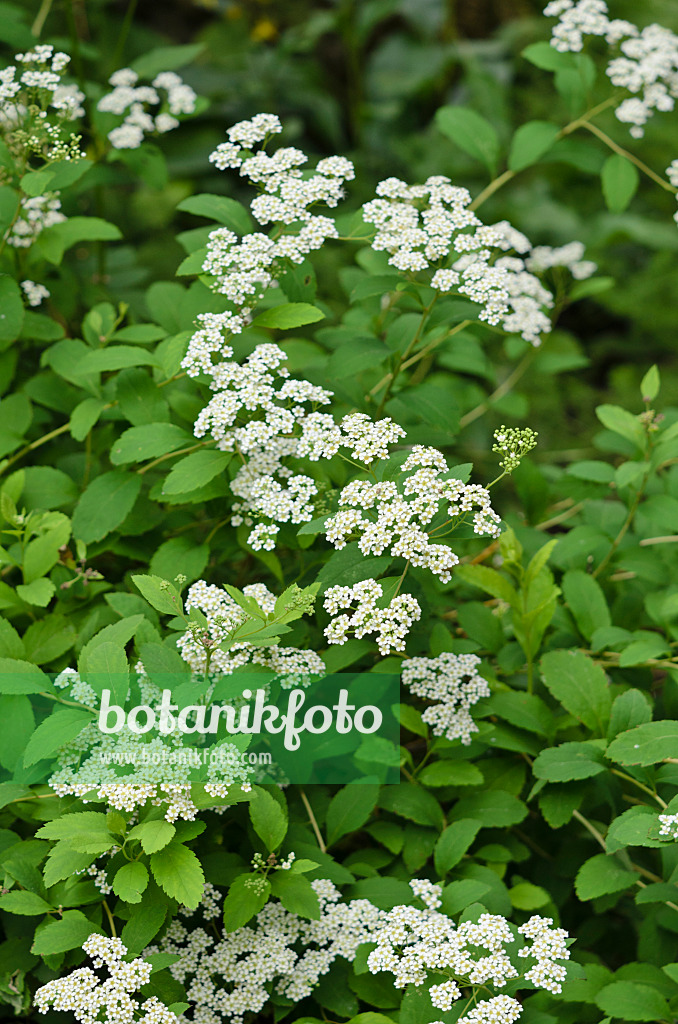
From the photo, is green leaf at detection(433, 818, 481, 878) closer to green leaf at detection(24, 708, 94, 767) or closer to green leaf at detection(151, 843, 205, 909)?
green leaf at detection(151, 843, 205, 909)

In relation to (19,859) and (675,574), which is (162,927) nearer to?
(19,859)

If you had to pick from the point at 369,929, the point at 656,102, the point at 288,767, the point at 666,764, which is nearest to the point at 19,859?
the point at 288,767

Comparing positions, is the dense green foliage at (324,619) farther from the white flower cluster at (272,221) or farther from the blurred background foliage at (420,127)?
the blurred background foliage at (420,127)

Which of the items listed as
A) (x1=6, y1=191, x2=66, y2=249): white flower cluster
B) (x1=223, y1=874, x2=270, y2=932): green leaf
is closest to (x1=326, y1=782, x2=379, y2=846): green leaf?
(x1=223, y1=874, x2=270, y2=932): green leaf

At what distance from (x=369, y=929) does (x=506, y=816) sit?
310mm

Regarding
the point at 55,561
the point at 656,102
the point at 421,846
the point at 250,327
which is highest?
the point at 656,102

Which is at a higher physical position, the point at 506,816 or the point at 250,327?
the point at 250,327

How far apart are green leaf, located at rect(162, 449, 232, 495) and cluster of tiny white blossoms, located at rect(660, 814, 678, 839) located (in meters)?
0.87

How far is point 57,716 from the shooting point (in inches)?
53.1

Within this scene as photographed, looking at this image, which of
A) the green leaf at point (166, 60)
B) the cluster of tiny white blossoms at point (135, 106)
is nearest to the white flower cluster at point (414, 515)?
the cluster of tiny white blossoms at point (135, 106)

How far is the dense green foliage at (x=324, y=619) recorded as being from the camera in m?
1.36

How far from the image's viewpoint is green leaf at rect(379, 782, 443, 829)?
5.26 ft

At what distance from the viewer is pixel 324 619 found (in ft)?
5.35

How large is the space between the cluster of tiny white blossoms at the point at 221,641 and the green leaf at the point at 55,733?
18 centimetres
